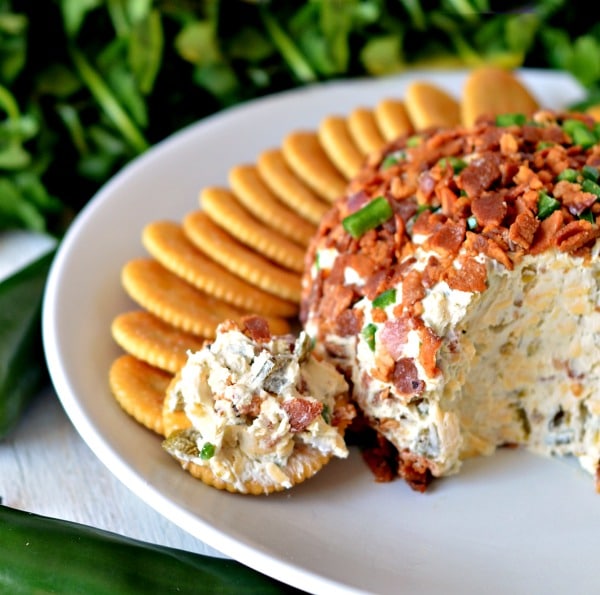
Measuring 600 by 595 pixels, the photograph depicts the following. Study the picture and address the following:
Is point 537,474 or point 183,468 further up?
point 183,468

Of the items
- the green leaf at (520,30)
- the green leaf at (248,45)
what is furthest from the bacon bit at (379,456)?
the green leaf at (520,30)

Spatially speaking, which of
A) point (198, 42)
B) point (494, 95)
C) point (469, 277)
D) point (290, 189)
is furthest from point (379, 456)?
Answer: point (198, 42)

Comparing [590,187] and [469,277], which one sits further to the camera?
[590,187]

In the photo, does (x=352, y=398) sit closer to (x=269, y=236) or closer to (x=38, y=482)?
(x=269, y=236)

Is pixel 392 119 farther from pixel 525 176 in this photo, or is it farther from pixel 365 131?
pixel 525 176

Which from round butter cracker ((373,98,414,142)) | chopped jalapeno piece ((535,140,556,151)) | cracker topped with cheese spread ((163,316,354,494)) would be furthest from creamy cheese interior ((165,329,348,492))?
round butter cracker ((373,98,414,142))

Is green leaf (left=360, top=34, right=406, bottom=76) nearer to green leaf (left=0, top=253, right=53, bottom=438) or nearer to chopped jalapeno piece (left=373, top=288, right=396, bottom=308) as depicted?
green leaf (left=0, top=253, right=53, bottom=438)

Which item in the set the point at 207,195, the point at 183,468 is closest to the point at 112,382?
the point at 183,468
